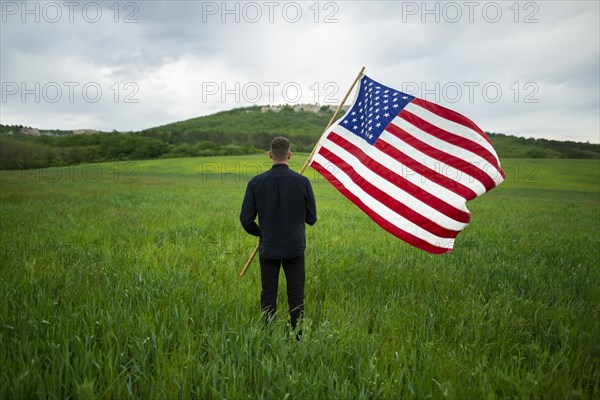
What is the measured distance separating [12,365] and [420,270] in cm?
521

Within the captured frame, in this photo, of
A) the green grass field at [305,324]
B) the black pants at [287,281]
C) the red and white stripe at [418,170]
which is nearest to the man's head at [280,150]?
the black pants at [287,281]

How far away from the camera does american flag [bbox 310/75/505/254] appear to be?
153 inches

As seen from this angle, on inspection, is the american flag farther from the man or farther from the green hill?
the green hill

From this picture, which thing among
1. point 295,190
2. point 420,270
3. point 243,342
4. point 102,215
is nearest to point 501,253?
point 420,270

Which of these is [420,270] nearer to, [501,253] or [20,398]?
[501,253]

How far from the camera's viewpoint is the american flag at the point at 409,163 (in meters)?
3.90

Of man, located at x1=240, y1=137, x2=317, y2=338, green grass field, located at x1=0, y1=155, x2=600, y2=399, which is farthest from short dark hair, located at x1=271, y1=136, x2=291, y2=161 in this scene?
green grass field, located at x1=0, y1=155, x2=600, y2=399

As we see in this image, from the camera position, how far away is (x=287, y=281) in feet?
11.0

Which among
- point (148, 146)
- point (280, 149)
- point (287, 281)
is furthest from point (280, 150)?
point (148, 146)

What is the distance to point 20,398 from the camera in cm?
200

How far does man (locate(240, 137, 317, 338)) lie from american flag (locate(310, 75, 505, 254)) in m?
1.28

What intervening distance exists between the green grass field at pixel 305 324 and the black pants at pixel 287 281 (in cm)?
18

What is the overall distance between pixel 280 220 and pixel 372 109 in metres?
2.44

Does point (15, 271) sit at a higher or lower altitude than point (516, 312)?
higher
